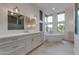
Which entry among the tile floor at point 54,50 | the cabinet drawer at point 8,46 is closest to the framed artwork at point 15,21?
the cabinet drawer at point 8,46

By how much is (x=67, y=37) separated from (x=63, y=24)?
1.17 meters

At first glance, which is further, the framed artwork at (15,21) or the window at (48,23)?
the window at (48,23)

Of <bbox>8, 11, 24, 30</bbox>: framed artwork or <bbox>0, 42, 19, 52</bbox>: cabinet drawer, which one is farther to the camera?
<bbox>8, 11, 24, 30</bbox>: framed artwork

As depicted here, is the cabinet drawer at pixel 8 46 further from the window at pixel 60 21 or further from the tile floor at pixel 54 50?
the window at pixel 60 21

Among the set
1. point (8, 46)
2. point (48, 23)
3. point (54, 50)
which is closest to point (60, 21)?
point (48, 23)

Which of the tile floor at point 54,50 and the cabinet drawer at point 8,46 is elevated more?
the cabinet drawer at point 8,46

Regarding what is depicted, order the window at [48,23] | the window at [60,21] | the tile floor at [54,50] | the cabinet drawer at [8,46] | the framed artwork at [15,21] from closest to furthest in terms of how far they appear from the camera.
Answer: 1. the cabinet drawer at [8,46]
2. the framed artwork at [15,21]
3. the tile floor at [54,50]
4. the window at [60,21]
5. the window at [48,23]

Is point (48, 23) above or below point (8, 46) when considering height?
above

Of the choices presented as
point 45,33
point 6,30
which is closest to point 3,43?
point 6,30

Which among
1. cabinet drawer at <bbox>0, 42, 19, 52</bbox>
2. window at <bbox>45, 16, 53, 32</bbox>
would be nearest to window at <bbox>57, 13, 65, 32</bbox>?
window at <bbox>45, 16, 53, 32</bbox>

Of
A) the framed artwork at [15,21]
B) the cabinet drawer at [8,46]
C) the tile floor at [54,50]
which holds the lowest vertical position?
the tile floor at [54,50]

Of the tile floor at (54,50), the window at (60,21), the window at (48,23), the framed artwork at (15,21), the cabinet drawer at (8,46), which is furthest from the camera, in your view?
the window at (48,23)

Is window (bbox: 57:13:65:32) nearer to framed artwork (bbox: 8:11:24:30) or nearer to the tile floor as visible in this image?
the tile floor

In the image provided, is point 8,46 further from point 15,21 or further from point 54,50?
point 54,50
